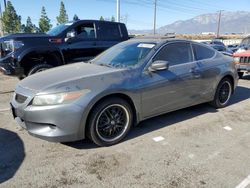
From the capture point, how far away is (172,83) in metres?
4.50

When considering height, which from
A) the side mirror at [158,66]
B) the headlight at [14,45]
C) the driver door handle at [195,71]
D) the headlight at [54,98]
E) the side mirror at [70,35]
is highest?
the side mirror at [70,35]

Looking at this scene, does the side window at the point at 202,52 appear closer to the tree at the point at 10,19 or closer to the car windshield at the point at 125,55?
the car windshield at the point at 125,55

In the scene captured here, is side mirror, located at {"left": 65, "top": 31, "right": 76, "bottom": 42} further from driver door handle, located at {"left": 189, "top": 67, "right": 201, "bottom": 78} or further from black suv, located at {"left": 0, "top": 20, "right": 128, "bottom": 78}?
driver door handle, located at {"left": 189, "top": 67, "right": 201, "bottom": 78}

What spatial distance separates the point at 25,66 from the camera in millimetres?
6988

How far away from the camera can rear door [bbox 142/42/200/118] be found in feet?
13.8

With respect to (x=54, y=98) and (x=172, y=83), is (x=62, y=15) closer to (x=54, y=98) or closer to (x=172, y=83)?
(x=172, y=83)

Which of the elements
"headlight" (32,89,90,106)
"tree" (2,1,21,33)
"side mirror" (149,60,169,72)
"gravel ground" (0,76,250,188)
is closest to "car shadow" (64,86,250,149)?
"gravel ground" (0,76,250,188)

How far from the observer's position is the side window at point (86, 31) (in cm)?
781

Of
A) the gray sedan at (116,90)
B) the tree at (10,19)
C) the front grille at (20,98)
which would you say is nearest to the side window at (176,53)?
the gray sedan at (116,90)

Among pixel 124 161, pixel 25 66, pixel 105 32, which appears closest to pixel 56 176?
pixel 124 161

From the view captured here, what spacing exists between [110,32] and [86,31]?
0.86m

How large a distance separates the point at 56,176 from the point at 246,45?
10.3m

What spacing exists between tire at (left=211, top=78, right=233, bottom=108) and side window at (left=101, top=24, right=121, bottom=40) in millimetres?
4067

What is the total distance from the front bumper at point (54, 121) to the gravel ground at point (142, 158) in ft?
1.03
